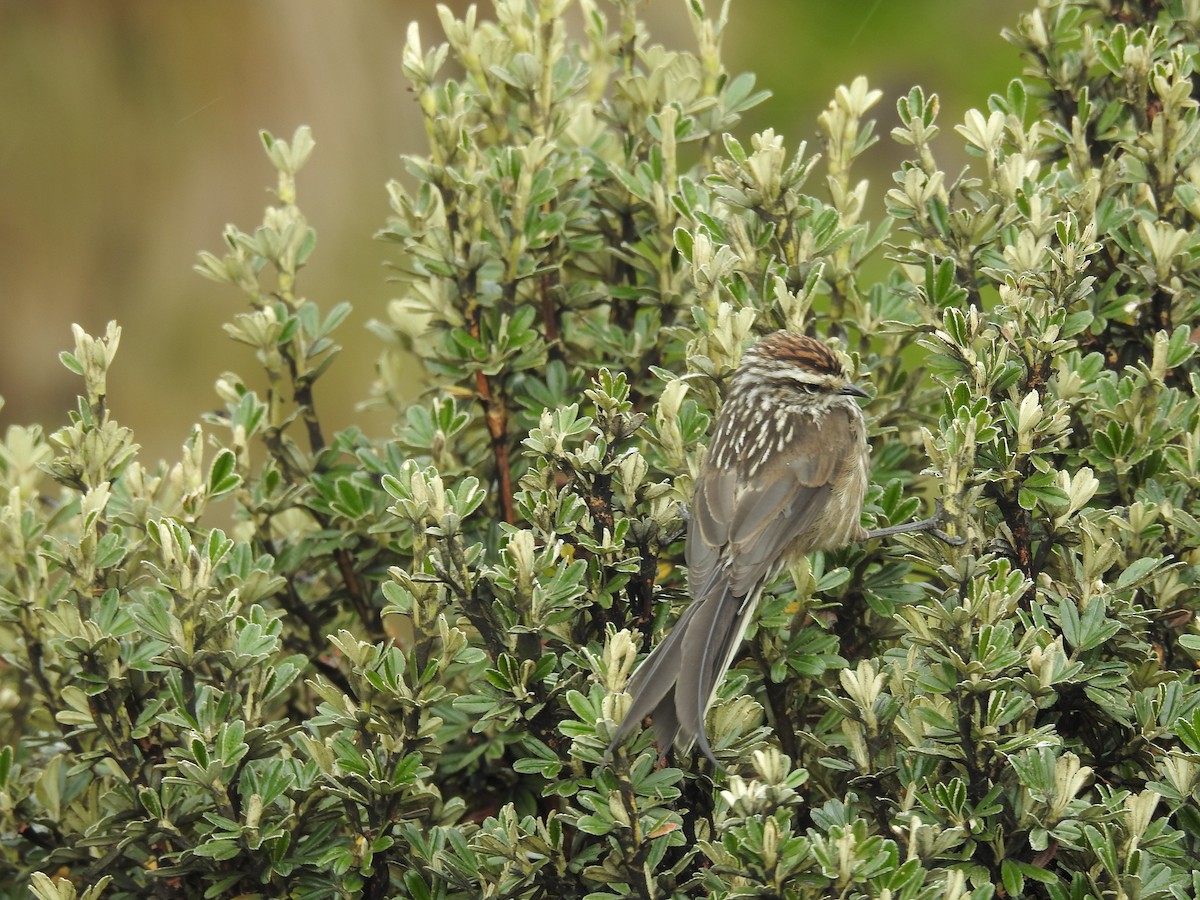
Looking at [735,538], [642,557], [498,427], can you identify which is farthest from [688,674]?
[498,427]

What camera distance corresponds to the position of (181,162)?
8.27 meters

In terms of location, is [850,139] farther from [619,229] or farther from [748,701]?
[748,701]

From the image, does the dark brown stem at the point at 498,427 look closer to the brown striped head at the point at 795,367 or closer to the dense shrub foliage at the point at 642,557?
the dense shrub foliage at the point at 642,557

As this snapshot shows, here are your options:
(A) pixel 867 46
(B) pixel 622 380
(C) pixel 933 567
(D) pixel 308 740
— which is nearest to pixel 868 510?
(C) pixel 933 567

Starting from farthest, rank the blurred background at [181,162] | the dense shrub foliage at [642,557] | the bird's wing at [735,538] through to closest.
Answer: the blurred background at [181,162] < the bird's wing at [735,538] < the dense shrub foliage at [642,557]

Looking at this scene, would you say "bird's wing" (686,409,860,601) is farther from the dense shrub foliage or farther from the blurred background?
the blurred background

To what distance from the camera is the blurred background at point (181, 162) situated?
8039mm

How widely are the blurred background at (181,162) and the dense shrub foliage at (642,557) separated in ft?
11.7

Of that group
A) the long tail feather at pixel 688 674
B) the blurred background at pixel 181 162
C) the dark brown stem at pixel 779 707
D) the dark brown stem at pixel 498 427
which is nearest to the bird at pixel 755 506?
the long tail feather at pixel 688 674

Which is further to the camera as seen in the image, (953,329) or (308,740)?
(953,329)

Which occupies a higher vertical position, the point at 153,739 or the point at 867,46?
the point at 867,46

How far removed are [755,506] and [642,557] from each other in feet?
2.68

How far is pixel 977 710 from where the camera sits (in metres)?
3.13

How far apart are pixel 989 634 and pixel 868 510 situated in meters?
0.96
